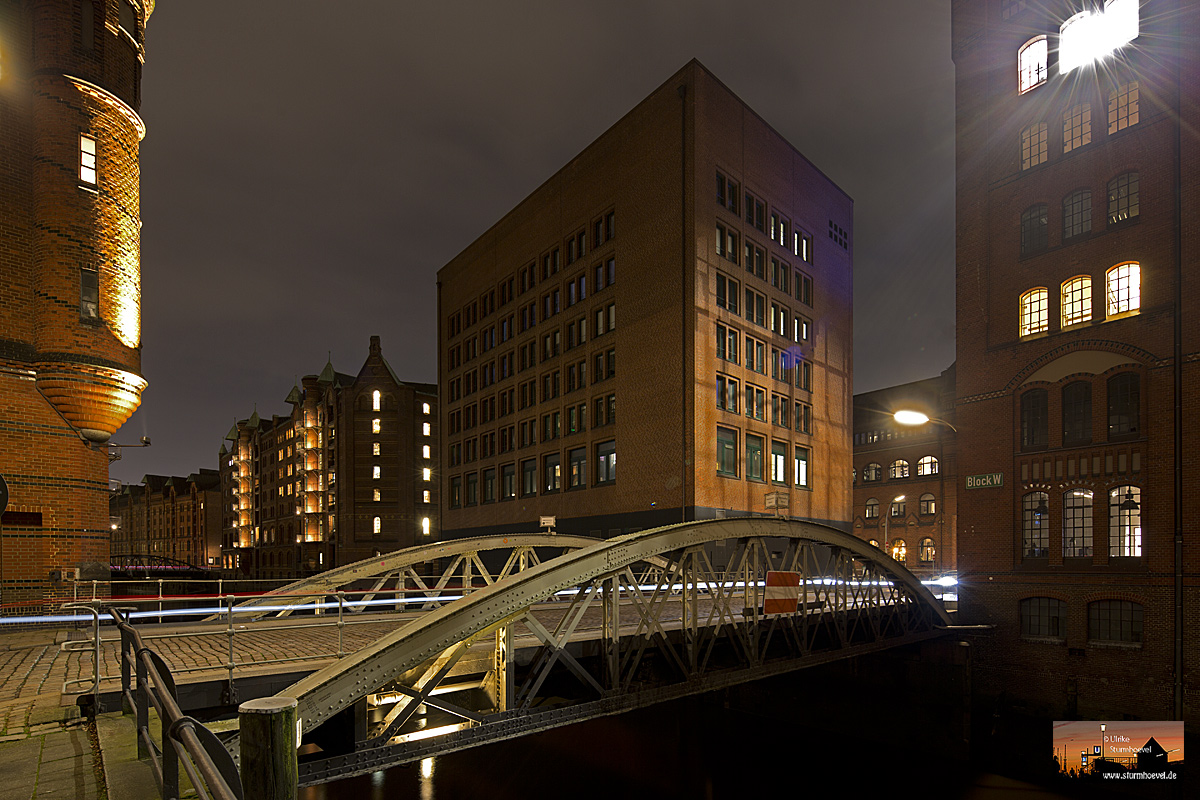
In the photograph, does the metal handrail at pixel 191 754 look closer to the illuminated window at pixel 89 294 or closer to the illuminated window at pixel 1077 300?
the illuminated window at pixel 89 294

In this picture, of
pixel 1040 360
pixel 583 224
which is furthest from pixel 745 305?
pixel 1040 360

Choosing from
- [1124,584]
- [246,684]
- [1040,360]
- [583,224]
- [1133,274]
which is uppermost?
[583,224]

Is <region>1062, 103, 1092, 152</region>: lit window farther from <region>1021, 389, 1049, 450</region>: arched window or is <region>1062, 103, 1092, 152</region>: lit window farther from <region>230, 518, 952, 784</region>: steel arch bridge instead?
<region>230, 518, 952, 784</region>: steel arch bridge

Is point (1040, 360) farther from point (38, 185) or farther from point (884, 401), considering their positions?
point (884, 401)

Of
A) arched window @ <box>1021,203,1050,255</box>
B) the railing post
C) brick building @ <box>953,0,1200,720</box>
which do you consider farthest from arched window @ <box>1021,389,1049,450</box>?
the railing post

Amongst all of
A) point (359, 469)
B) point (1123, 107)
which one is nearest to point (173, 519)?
point (359, 469)

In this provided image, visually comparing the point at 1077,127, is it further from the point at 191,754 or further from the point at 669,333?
the point at 191,754

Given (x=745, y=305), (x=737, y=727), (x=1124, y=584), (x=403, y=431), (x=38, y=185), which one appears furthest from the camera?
(x=403, y=431)

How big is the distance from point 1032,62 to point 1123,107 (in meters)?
3.91

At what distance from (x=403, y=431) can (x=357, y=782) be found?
57946 mm

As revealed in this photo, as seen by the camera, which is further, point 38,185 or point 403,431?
point 403,431

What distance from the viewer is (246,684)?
9.23 meters

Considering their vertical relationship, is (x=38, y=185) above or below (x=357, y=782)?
above

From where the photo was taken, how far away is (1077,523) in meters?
23.7
